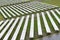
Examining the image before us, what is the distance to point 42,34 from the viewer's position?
207 centimetres

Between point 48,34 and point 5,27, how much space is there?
2.87 ft

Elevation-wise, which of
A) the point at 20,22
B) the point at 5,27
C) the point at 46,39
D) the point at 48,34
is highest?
the point at 20,22

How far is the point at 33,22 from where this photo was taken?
2.61 m

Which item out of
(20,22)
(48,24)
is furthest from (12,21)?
(48,24)

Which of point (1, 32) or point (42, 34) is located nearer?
point (42, 34)

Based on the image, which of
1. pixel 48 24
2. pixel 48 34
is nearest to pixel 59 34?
pixel 48 34

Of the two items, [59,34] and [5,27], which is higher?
[5,27]

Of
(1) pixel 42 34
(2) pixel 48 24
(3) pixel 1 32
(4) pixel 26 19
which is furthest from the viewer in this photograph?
(4) pixel 26 19

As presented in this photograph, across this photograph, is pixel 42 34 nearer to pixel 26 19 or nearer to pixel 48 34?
pixel 48 34

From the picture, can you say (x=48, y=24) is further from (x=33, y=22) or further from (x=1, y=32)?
(x=1, y=32)

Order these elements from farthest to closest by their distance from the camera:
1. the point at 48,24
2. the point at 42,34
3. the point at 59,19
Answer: the point at 59,19 < the point at 48,24 < the point at 42,34

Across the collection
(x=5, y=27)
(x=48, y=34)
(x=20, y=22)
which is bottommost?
(x=48, y=34)

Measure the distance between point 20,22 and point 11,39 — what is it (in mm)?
750

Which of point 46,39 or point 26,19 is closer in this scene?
point 46,39
